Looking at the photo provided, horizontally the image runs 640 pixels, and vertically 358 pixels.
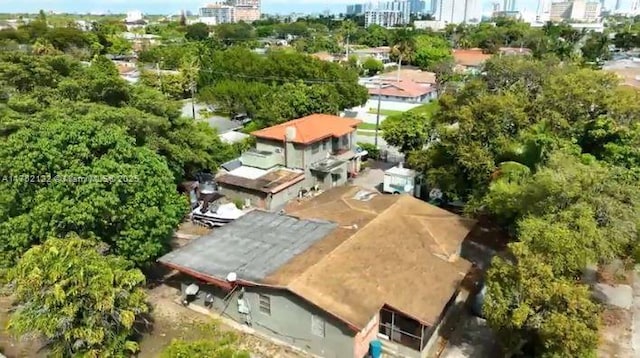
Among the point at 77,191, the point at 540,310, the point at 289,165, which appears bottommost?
the point at 289,165

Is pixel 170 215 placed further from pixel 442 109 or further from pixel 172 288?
pixel 442 109

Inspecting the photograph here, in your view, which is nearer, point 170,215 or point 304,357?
point 304,357

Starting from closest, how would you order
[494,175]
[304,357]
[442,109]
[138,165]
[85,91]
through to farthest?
1. [304,357]
2. [138,165]
3. [494,175]
4. [85,91]
5. [442,109]

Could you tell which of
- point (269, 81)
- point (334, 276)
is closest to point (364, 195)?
point (334, 276)

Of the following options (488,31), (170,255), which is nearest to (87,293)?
(170,255)

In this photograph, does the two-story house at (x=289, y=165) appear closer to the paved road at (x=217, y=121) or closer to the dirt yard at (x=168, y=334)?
the dirt yard at (x=168, y=334)

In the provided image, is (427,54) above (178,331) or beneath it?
above

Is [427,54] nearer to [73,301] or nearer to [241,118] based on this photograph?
[241,118]
